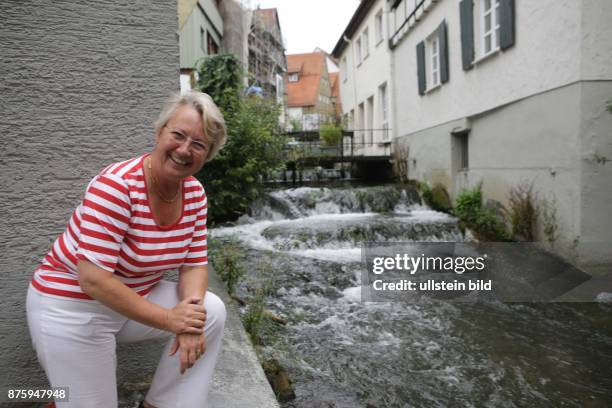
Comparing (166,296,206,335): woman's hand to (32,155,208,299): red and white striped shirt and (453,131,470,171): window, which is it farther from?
(453,131,470,171): window

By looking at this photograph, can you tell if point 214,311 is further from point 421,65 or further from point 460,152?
point 421,65

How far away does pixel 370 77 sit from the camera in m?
18.9

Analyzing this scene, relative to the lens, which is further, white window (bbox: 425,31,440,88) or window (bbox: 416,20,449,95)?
white window (bbox: 425,31,440,88)

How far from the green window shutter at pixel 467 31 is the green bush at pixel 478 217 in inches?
107

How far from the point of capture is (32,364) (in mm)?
2107

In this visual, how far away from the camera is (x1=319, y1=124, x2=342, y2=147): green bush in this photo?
18688 mm

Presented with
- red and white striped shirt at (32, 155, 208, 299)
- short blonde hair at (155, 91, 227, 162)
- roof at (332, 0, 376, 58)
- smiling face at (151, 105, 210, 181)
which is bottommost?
red and white striped shirt at (32, 155, 208, 299)

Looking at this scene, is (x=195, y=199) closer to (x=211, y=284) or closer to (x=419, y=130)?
(x=211, y=284)

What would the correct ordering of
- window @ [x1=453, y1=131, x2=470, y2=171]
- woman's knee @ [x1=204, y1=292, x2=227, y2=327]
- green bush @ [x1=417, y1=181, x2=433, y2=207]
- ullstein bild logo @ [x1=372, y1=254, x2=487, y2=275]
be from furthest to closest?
green bush @ [x1=417, y1=181, x2=433, y2=207], window @ [x1=453, y1=131, x2=470, y2=171], ullstein bild logo @ [x1=372, y1=254, x2=487, y2=275], woman's knee @ [x1=204, y1=292, x2=227, y2=327]

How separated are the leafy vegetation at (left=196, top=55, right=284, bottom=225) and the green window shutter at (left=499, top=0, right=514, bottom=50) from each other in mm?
4549

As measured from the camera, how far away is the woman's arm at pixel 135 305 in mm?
1534

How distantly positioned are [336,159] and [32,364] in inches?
549

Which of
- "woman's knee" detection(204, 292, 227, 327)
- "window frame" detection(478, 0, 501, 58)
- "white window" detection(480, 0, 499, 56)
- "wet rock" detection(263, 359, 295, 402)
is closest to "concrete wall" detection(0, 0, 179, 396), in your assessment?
"woman's knee" detection(204, 292, 227, 327)

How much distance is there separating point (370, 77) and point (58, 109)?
17.9 meters
